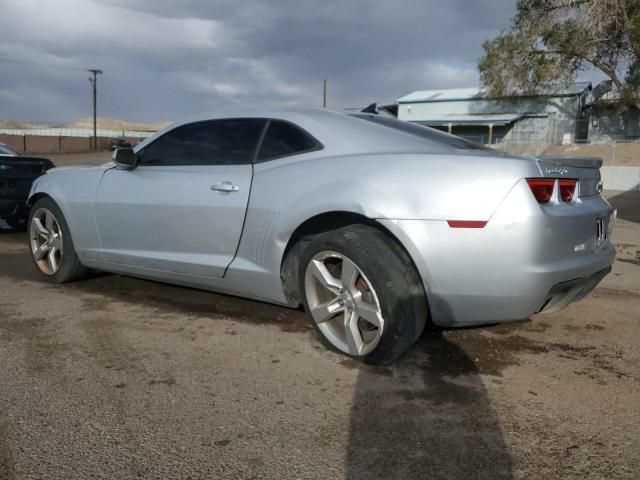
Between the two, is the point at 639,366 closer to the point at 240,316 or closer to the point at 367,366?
the point at 367,366

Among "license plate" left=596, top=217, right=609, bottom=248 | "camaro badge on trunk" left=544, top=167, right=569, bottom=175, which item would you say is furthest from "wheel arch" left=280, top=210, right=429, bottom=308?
"license plate" left=596, top=217, right=609, bottom=248

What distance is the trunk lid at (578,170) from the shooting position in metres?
2.68

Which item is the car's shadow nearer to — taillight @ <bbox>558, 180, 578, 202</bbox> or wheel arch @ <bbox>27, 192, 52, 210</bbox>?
taillight @ <bbox>558, 180, 578, 202</bbox>

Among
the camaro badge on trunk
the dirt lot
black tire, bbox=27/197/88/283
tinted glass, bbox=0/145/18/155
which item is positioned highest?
tinted glass, bbox=0/145/18/155

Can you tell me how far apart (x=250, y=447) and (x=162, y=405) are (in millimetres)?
558

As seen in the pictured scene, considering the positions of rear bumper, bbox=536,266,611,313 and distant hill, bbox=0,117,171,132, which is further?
distant hill, bbox=0,117,171,132

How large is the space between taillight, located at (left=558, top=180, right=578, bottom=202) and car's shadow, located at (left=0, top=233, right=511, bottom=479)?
3.29ft

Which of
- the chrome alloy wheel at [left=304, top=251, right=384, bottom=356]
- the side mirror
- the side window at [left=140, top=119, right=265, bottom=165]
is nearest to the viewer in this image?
→ the chrome alloy wheel at [left=304, top=251, right=384, bottom=356]

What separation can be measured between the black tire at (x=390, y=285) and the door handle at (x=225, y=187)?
82 centimetres

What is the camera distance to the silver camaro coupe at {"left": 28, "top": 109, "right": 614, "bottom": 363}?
2592 mm

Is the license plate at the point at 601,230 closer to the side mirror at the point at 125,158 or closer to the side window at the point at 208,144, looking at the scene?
the side window at the point at 208,144

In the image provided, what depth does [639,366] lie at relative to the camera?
2975 millimetres

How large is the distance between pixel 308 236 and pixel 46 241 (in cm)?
279

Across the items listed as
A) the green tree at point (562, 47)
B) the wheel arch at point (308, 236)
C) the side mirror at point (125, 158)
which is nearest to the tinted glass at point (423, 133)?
the wheel arch at point (308, 236)
